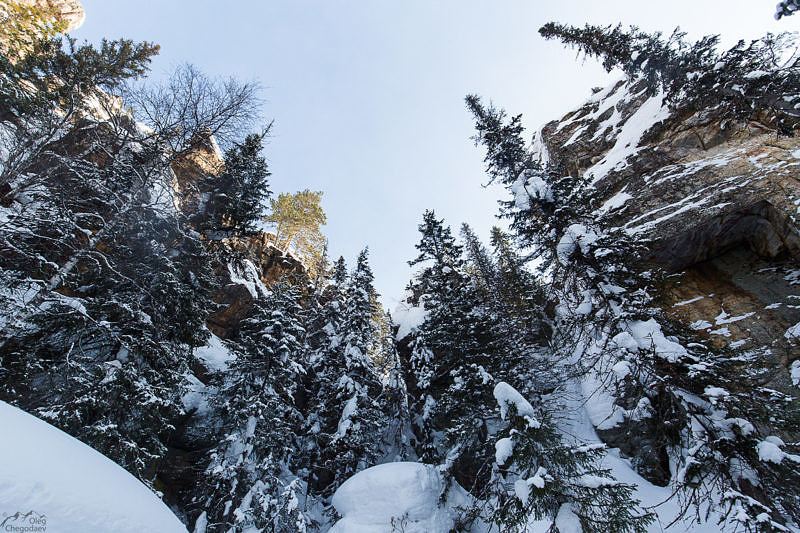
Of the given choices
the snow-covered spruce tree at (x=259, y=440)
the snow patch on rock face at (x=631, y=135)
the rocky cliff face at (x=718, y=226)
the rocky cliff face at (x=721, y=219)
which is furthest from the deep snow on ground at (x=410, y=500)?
the snow patch on rock face at (x=631, y=135)

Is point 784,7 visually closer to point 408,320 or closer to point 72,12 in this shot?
point 408,320

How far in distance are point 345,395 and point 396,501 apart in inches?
202

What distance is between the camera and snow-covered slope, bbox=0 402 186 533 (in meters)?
2.54

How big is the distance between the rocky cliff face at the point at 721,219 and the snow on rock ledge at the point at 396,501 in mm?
10540

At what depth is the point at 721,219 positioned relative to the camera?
1235 cm

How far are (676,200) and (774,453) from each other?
11770 mm

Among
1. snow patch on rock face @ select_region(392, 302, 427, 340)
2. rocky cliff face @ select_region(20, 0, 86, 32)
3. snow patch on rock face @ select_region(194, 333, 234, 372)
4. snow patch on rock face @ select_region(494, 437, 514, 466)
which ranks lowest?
snow patch on rock face @ select_region(494, 437, 514, 466)

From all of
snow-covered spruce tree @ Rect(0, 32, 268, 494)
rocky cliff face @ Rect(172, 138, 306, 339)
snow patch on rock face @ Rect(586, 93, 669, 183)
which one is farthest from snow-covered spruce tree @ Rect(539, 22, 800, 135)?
rocky cliff face @ Rect(172, 138, 306, 339)

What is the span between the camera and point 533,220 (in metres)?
10.9

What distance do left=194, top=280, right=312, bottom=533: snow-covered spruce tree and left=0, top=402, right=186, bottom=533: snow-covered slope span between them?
25.3 feet

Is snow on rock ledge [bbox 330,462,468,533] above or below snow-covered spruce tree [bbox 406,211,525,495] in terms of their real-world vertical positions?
below

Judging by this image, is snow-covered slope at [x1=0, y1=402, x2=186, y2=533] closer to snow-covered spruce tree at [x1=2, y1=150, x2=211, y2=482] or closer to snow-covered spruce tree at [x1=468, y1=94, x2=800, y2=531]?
snow-covered spruce tree at [x1=2, y1=150, x2=211, y2=482]

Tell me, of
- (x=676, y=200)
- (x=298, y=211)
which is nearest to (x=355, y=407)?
(x=676, y=200)

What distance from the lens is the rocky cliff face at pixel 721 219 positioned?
430 inches
